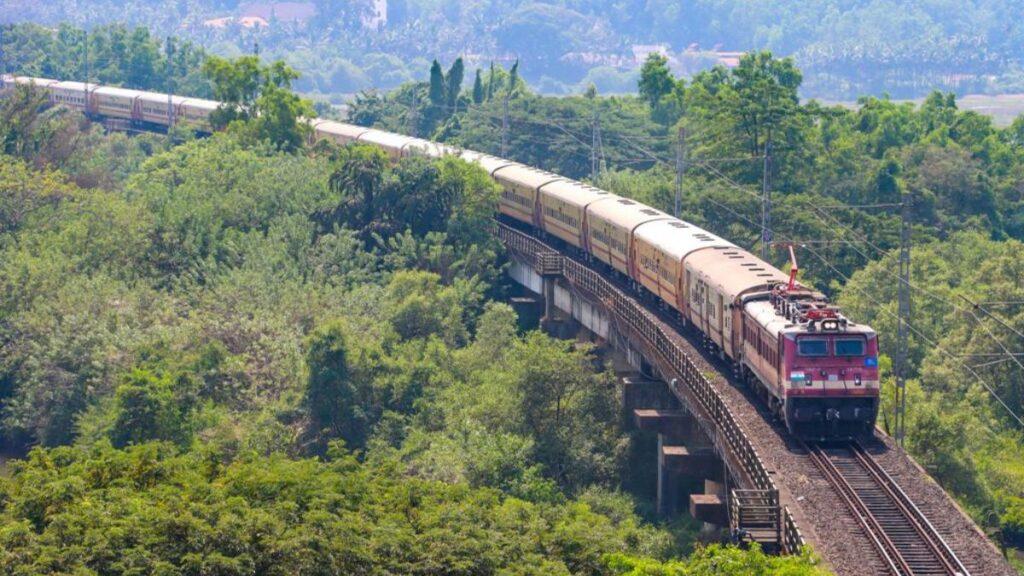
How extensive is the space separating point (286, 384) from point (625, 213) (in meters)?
13.9

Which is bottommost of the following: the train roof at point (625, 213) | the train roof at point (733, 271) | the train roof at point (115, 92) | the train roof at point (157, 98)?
the train roof at point (733, 271)

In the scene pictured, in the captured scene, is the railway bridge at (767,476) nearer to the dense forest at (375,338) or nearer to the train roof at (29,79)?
the dense forest at (375,338)

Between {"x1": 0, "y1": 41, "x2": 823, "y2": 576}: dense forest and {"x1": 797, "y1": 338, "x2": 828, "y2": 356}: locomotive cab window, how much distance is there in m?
5.97

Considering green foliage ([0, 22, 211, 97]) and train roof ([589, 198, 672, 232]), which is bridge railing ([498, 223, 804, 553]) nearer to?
train roof ([589, 198, 672, 232])

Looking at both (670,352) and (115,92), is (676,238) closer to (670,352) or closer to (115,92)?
(670,352)

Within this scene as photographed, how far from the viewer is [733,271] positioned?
49.1 m

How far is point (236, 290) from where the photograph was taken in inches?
2694

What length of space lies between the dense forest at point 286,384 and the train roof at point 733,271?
18.8 feet

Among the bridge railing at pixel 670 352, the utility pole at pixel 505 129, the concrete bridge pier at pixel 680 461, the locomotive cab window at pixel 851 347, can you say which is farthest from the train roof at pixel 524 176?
the locomotive cab window at pixel 851 347

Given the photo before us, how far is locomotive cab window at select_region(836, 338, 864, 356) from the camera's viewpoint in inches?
1624

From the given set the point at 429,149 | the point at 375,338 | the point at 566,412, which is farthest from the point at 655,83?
the point at 566,412

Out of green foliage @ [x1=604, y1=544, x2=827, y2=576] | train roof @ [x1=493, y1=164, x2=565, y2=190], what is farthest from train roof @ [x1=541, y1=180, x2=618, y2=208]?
green foliage @ [x1=604, y1=544, x2=827, y2=576]

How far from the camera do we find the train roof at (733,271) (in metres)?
47.0

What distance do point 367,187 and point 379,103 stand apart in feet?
220
